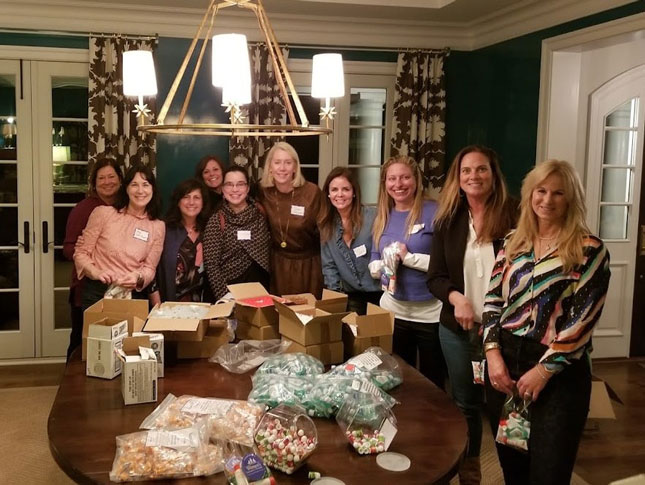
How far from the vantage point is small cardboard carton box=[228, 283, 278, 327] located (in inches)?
104

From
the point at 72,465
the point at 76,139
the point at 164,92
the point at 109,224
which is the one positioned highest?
the point at 164,92

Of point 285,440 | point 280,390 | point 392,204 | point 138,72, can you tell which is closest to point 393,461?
point 285,440

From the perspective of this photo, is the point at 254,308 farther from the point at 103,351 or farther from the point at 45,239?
the point at 45,239

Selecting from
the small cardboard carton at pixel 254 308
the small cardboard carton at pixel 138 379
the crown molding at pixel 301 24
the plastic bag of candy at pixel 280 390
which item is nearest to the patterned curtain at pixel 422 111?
the crown molding at pixel 301 24

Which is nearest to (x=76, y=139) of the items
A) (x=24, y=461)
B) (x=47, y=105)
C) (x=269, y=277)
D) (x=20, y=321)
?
(x=47, y=105)

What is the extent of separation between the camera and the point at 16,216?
15.8 ft

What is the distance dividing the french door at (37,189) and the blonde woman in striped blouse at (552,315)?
3.72 metres

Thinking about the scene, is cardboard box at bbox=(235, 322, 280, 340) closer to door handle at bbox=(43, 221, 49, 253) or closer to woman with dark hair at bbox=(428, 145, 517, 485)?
woman with dark hair at bbox=(428, 145, 517, 485)

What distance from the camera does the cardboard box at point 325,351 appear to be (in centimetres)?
240

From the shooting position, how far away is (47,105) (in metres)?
4.76

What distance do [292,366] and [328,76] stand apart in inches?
38.7

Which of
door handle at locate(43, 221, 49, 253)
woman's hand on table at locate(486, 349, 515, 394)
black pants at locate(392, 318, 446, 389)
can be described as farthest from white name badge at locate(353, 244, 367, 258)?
door handle at locate(43, 221, 49, 253)

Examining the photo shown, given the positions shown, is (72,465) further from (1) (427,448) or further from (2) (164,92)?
(2) (164,92)

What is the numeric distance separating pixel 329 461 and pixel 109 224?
2418mm
